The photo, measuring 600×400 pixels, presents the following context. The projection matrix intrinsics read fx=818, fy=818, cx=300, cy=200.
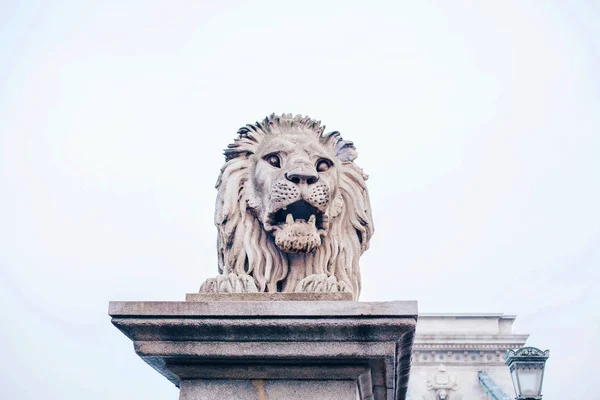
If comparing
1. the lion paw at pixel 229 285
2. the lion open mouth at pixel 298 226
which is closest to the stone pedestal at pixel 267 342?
the lion paw at pixel 229 285

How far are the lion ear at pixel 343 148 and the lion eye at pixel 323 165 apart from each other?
0.24 meters

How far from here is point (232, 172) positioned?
5.68 m

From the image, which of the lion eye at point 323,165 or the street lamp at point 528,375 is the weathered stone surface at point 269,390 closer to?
the lion eye at point 323,165

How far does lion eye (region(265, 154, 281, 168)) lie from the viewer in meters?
5.57

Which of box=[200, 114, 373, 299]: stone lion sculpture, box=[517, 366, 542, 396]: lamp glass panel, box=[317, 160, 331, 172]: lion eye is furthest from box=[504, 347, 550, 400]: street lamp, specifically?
box=[317, 160, 331, 172]: lion eye

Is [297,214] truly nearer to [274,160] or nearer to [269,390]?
[274,160]

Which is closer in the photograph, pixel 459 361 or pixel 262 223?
pixel 262 223

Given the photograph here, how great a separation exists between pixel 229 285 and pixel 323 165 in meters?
1.16

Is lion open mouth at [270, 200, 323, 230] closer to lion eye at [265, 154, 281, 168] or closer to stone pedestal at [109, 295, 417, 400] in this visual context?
lion eye at [265, 154, 281, 168]

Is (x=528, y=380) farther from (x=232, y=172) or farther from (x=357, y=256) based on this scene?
(x=232, y=172)

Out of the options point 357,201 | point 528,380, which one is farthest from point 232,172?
point 528,380

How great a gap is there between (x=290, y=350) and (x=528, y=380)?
19.8ft

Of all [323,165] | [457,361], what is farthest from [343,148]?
[457,361]

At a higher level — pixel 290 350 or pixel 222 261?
pixel 222 261
